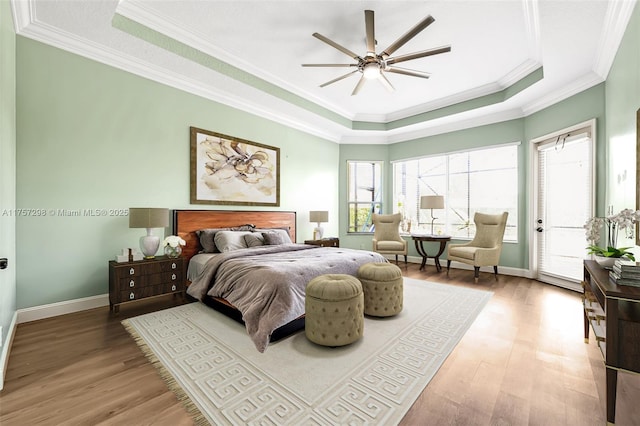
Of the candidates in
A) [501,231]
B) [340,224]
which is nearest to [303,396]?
[501,231]

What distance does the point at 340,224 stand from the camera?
6695 mm

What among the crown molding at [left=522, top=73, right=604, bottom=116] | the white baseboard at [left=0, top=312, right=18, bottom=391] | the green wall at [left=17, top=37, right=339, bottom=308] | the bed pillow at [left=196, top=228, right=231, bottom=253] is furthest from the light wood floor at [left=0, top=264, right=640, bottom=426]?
the crown molding at [left=522, top=73, right=604, bottom=116]

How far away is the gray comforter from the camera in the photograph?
2363 mm

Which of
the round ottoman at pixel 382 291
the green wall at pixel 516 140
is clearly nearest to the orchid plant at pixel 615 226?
the round ottoman at pixel 382 291

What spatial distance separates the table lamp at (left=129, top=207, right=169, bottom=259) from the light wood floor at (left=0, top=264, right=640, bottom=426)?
80cm

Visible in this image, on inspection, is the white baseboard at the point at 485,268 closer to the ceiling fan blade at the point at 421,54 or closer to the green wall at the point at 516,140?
the green wall at the point at 516,140

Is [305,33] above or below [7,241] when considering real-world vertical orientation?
above

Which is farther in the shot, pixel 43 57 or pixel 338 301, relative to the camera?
pixel 43 57

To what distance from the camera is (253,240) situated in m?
4.01

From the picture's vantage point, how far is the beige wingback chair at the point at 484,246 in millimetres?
4723

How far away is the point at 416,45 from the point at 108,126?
13.0 feet

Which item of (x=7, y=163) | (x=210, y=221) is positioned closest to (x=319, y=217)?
(x=210, y=221)

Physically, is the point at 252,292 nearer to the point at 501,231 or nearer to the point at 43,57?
the point at 43,57

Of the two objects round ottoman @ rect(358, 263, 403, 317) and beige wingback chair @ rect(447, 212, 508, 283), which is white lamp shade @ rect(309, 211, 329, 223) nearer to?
beige wingback chair @ rect(447, 212, 508, 283)
